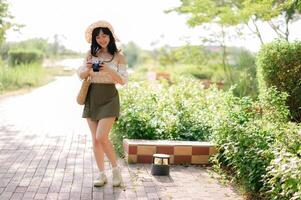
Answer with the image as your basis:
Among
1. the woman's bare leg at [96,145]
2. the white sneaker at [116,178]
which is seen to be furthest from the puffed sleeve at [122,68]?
the white sneaker at [116,178]

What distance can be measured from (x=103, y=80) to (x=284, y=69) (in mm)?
Result: 5271

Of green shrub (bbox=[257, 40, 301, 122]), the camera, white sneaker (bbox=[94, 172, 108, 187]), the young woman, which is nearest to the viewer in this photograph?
the camera

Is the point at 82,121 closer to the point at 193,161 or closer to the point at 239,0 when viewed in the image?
the point at 193,161

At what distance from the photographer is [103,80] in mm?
5449

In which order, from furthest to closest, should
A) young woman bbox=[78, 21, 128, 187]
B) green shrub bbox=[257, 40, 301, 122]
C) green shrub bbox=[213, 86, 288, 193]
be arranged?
green shrub bbox=[257, 40, 301, 122] < young woman bbox=[78, 21, 128, 187] < green shrub bbox=[213, 86, 288, 193]

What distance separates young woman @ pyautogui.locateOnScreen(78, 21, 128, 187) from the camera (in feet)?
17.7

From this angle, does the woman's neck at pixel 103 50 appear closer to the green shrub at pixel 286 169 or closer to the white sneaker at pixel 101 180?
the white sneaker at pixel 101 180

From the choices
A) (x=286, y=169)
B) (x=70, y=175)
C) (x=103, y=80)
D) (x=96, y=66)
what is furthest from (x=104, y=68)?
(x=286, y=169)

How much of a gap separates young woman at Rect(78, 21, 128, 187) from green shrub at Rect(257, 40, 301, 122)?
4.97 meters

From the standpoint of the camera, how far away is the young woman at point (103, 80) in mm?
5398

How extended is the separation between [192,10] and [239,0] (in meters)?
1.75

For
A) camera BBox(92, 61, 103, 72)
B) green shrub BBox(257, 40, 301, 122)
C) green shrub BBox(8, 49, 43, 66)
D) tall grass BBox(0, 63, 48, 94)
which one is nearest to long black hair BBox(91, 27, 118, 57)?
camera BBox(92, 61, 103, 72)

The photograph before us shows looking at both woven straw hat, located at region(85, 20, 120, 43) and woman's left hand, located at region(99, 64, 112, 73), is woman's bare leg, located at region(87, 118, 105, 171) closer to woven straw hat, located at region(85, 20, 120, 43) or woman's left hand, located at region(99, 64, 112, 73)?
woman's left hand, located at region(99, 64, 112, 73)

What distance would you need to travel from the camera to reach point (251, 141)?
541 centimetres
